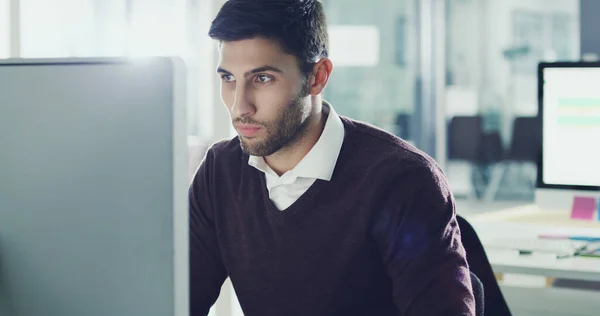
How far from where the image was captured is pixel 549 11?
746cm

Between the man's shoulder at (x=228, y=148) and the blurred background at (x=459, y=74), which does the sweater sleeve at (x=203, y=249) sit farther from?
the blurred background at (x=459, y=74)

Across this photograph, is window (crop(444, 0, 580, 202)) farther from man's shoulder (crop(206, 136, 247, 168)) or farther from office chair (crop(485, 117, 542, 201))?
man's shoulder (crop(206, 136, 247, 168))

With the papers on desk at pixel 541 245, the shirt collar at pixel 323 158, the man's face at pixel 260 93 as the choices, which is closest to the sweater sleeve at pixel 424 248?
the shirt collar at pixel 323 158

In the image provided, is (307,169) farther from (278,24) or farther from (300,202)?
(278,24)

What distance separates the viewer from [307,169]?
1.30m

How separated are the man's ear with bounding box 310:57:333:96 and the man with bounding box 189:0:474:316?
24 millimetres

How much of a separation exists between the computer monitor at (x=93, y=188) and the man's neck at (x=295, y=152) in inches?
25.6

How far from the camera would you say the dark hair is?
4.14 feet

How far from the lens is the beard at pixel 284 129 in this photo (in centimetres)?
129

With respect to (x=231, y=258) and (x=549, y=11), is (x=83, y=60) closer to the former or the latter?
(x=231, y=258)

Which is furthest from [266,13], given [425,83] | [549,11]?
[549,11]

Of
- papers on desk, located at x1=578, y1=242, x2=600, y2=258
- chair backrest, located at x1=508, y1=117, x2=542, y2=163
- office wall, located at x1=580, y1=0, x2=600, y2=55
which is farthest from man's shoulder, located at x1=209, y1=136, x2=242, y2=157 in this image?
chair backrest, located at x1=508, y1=117, x2=542, y2=163

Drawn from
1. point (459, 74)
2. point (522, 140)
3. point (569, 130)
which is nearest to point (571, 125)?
point (569, 130)

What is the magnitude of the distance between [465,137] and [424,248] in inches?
229
